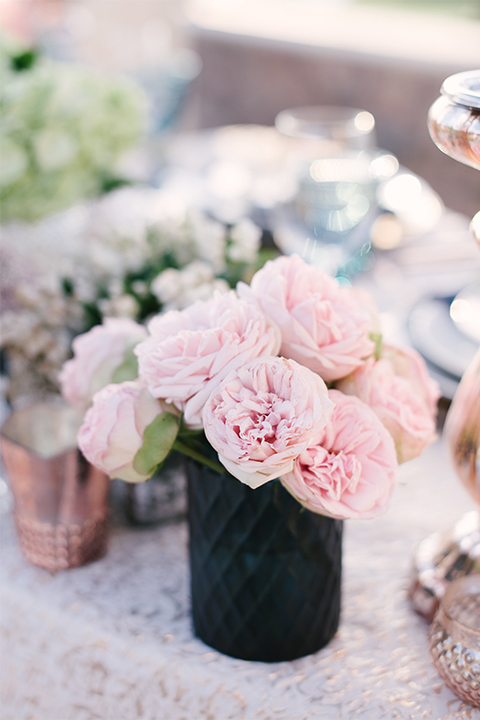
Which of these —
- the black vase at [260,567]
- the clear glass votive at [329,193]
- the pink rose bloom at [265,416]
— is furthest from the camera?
the clear glass votive at [329,193]

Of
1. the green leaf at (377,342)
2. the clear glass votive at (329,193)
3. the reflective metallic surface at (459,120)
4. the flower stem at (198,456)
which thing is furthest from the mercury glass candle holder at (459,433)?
the clear glass votive at (329,193)

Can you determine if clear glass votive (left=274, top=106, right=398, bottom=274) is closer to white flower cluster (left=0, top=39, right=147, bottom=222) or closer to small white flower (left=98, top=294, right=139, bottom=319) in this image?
white flower cluster (left=0, top=39, right=147, bottom=222)

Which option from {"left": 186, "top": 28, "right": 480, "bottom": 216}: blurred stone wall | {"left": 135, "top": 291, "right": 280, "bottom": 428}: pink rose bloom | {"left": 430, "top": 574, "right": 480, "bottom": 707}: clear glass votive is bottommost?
{"left": 186, "top": 28, "right": 480, "bottom": 216}: blurred stone wall

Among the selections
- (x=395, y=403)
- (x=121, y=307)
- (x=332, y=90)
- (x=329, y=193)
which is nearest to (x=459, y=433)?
(x=395, y=403)

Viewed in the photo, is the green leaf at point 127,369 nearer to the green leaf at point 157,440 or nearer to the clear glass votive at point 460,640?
the green leaf at point 157,440

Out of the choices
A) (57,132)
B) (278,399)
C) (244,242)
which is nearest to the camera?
(278,399)


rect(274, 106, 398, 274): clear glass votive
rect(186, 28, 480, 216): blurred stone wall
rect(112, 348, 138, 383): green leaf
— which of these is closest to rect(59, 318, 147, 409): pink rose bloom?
rect(112, 348, 138, 383): green leaf

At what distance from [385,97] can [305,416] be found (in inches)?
112

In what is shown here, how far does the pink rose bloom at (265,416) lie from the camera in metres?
0.39

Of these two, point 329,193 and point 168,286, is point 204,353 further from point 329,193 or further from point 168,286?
point 329,193

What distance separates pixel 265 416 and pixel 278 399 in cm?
1

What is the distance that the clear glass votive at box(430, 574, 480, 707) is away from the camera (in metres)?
0.47

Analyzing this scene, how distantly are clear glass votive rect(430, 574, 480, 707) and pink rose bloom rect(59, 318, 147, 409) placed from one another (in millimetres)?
307

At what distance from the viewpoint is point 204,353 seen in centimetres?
44
